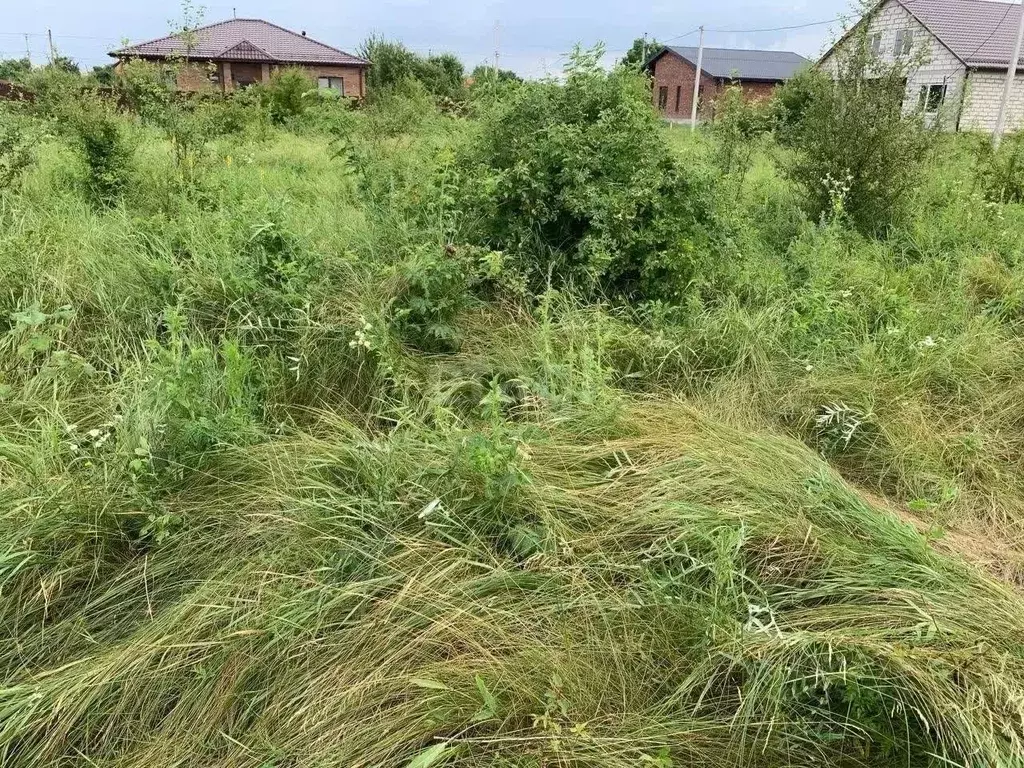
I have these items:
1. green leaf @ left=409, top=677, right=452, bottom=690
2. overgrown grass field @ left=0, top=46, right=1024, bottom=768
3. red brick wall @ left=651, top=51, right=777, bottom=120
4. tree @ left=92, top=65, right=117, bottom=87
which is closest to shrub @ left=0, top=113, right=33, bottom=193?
overgrown grass field @ left=0, top=46, right=1024, bottom=768

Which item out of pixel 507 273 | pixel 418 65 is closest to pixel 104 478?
pixel 507 273

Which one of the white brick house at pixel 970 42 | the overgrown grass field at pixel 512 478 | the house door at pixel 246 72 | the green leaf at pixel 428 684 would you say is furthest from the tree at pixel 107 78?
the white brick house at pixel 970 42

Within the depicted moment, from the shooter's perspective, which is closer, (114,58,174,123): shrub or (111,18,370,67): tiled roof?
(114,58,174,123): shrub

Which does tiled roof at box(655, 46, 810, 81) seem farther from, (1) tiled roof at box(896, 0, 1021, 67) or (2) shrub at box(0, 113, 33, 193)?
(2) shrub at box(0, 113, 33, 193)

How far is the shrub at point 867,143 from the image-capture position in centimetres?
571

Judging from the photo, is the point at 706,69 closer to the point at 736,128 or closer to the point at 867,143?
the point at 736,128

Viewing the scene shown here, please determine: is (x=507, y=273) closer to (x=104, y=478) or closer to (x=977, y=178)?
(x=104, y=478)

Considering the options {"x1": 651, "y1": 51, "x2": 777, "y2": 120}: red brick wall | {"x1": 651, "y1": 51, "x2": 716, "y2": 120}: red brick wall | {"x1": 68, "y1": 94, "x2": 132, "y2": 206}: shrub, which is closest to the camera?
{"x1": 68, "y1": 94, "x2": 132, "y2": 206}: shrub

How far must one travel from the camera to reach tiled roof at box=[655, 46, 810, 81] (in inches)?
1348

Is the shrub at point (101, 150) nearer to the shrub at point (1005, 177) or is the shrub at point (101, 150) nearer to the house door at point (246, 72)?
the shrub at point (1005, 177)

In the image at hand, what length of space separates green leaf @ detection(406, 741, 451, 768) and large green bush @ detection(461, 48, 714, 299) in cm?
254

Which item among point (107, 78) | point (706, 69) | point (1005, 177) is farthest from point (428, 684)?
point (706, 69)

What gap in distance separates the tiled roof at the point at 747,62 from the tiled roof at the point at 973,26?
10.2 meters

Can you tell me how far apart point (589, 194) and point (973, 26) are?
2529 centimetres
